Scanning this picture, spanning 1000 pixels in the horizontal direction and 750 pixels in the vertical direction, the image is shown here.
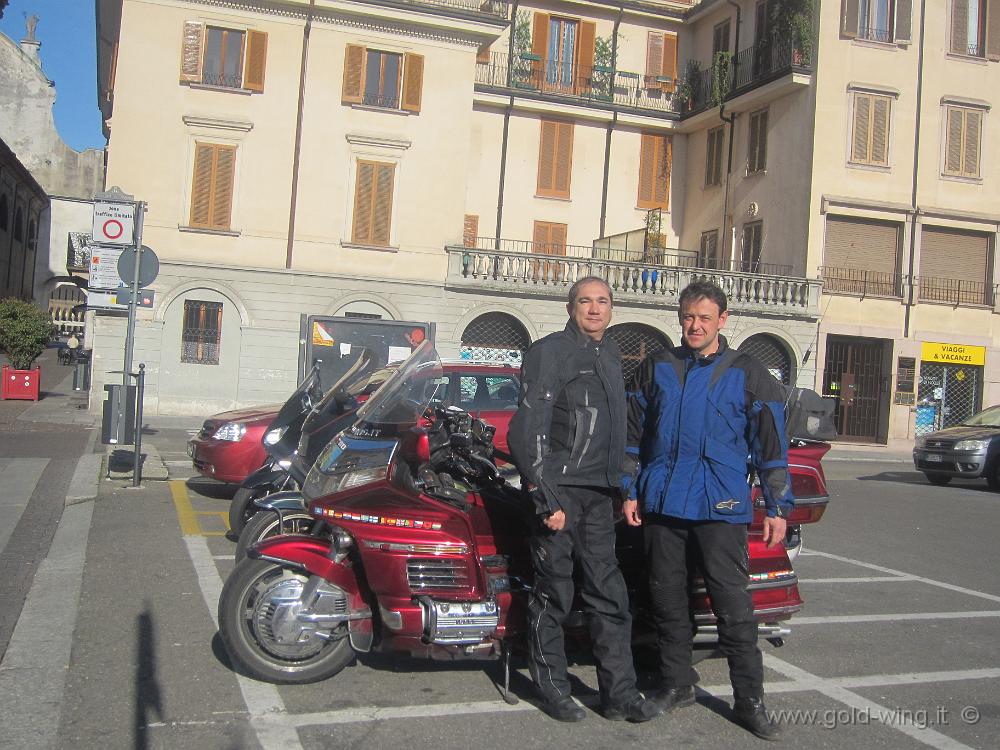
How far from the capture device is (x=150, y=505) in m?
10.2

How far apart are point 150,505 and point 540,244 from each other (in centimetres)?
2104

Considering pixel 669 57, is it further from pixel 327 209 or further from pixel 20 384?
pixel 20 384

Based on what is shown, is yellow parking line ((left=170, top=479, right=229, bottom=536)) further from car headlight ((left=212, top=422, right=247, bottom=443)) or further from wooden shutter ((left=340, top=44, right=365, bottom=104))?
wooden shutter ((left=340, top=44, right=365, bottom=104))

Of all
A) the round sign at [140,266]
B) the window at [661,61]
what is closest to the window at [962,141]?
the window at [661,61]

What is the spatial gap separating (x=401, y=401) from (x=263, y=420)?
597 centimetres

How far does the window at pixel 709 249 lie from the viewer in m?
30.1

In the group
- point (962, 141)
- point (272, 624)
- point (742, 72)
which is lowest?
point (272, 624)

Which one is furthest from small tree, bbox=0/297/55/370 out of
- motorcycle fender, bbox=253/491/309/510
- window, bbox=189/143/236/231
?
motorcycle fender, bbox=253/491/309/510

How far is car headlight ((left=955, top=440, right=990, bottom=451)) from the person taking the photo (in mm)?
16953

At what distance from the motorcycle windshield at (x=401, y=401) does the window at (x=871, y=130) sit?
25010 mm

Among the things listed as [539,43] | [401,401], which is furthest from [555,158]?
[401,401]

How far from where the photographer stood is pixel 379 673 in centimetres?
493

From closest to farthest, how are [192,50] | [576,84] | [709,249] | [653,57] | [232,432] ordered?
[232,432] → [192,50] → [709,249] → [576,84] → [653,57]

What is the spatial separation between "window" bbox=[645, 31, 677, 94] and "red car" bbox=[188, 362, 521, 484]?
79.5 feet
